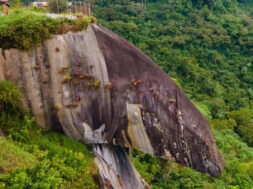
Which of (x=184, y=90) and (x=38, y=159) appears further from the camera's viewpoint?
(x=184, y=90)

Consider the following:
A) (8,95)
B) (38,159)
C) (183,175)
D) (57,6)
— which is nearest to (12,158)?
(38,159)

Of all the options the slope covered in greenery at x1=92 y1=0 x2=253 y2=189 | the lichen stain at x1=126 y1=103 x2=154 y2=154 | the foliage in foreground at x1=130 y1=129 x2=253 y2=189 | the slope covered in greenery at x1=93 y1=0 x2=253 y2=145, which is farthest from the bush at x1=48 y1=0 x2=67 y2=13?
the slope covered in greenery at x1=93 y1=0 x2=253 y2=145

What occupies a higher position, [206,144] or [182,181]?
[206,144]

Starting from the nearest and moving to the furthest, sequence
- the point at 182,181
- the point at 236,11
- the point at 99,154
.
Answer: the point at 99,154
the point at 182,181
the point at 236,11

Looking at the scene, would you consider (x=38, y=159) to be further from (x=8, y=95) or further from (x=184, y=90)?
(x=184, y=90)

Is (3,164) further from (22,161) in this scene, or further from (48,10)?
(48,10)

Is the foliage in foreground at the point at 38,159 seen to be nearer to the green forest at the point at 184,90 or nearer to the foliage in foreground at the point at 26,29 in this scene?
the green forest at the point at 184,90

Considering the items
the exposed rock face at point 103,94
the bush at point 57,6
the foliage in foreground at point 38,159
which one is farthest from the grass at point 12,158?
the bush at point 57,6

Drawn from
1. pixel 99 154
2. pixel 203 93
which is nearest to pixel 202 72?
pixel 203 93
